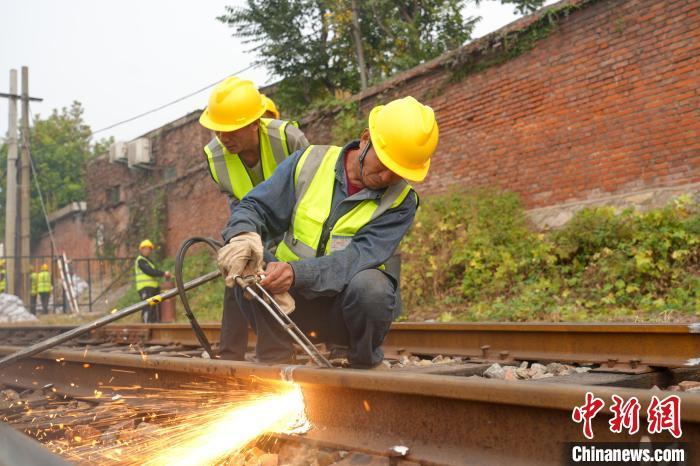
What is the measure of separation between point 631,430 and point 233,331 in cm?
273

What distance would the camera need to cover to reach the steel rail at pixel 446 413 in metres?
2.00

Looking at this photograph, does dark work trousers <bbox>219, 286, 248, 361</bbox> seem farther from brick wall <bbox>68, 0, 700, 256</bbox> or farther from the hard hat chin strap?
brick wall <bbox>68, 0, 700, 256</bbox>

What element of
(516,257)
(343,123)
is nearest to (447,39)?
(343,123)

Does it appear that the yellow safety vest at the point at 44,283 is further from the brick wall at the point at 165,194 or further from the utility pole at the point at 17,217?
the brick wall at the point at 165,194

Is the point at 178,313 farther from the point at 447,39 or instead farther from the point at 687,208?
the point at 687,208

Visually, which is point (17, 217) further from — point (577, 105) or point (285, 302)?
point (285, 302)

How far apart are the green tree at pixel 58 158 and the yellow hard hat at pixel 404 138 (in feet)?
119

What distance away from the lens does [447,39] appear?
16609 millimetres

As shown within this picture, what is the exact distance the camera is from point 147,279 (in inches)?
512

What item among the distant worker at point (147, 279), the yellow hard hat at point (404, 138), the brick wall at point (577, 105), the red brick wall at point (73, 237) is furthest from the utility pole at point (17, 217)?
the yellow hard hat at point (404, 138)

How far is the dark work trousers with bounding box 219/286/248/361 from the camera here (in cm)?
410

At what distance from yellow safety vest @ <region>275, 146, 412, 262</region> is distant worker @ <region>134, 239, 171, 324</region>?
909 cm

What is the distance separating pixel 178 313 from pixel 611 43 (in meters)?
10.4

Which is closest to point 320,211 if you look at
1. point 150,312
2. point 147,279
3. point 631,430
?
point 631,430
